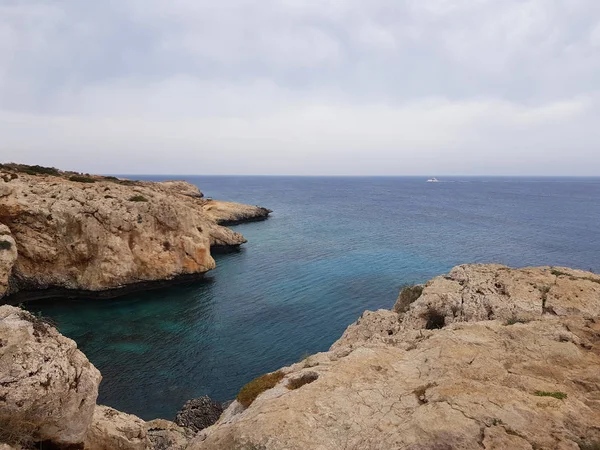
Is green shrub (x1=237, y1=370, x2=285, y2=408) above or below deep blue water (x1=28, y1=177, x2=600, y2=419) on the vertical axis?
above

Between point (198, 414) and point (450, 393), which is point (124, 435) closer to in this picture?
point (198, 414)

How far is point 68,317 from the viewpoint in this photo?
39.6 m

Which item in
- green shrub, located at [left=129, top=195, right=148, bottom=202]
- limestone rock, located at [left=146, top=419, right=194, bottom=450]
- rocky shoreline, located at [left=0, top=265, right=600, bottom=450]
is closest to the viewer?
rocky shoreline, located at [left=0, top=265, right=600, bottom=450]

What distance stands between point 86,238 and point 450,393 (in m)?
46.8

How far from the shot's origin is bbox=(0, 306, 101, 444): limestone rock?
9.88m

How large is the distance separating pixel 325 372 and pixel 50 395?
9.31 meters

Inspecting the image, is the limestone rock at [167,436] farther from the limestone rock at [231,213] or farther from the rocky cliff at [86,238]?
the limestone rock at [231,213]

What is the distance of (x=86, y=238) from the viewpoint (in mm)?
45812

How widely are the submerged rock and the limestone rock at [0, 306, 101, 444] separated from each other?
11465 mm

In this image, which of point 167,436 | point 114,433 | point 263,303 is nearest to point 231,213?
point 263,303

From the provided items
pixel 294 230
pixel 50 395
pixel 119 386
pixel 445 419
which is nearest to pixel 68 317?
pixel 119 386

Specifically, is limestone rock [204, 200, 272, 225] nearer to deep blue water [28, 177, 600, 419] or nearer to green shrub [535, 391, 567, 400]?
deep blue water [28, 177, 600, 419]

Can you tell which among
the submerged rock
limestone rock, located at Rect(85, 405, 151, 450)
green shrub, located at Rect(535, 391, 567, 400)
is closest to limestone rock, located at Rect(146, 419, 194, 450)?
limestone rock, located at Rect(85, 405, 151, 450)

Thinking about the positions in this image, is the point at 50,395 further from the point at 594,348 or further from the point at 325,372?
the point at 594,348
